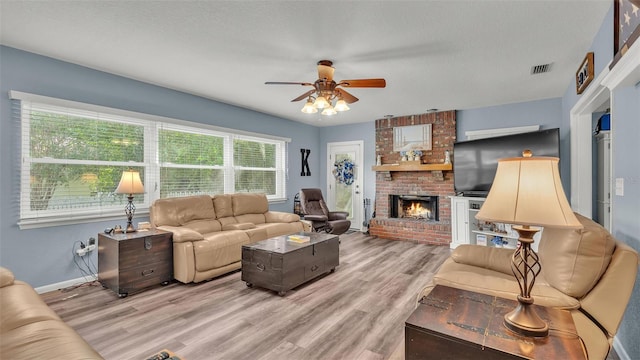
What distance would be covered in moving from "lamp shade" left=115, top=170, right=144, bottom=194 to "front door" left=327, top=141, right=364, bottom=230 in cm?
439

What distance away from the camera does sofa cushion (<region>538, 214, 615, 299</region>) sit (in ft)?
4.54

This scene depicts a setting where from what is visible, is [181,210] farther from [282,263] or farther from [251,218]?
[282,263]

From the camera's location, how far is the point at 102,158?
3453mm

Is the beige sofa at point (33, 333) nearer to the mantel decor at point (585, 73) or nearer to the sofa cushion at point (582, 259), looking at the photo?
the sofa cushion at point (582, 259)

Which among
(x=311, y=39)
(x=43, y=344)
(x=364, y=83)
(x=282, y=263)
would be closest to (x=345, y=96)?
(x=364, y=83)

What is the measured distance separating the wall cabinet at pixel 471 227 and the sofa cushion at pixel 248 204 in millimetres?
3250

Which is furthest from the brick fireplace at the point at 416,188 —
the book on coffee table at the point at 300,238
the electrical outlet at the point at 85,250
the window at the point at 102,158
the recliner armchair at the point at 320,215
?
the electrical outlet at the point at 85,250

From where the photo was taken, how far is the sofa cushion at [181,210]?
3581 mm

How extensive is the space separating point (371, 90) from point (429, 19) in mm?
1837

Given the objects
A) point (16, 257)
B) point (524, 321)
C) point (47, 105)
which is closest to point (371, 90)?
point (524, 321)

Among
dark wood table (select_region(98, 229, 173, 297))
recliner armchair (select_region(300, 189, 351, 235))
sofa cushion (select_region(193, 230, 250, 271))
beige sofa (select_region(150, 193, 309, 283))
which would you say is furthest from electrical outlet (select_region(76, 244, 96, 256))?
recliner armchair (select_region(300, 189, 351, 235))

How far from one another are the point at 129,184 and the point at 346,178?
4.51 m

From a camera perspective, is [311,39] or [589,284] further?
[311,39]

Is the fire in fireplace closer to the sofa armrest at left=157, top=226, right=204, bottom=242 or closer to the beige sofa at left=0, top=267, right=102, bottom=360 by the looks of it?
the sofa armrest at left=157, top=226, right=204, bottom=242
